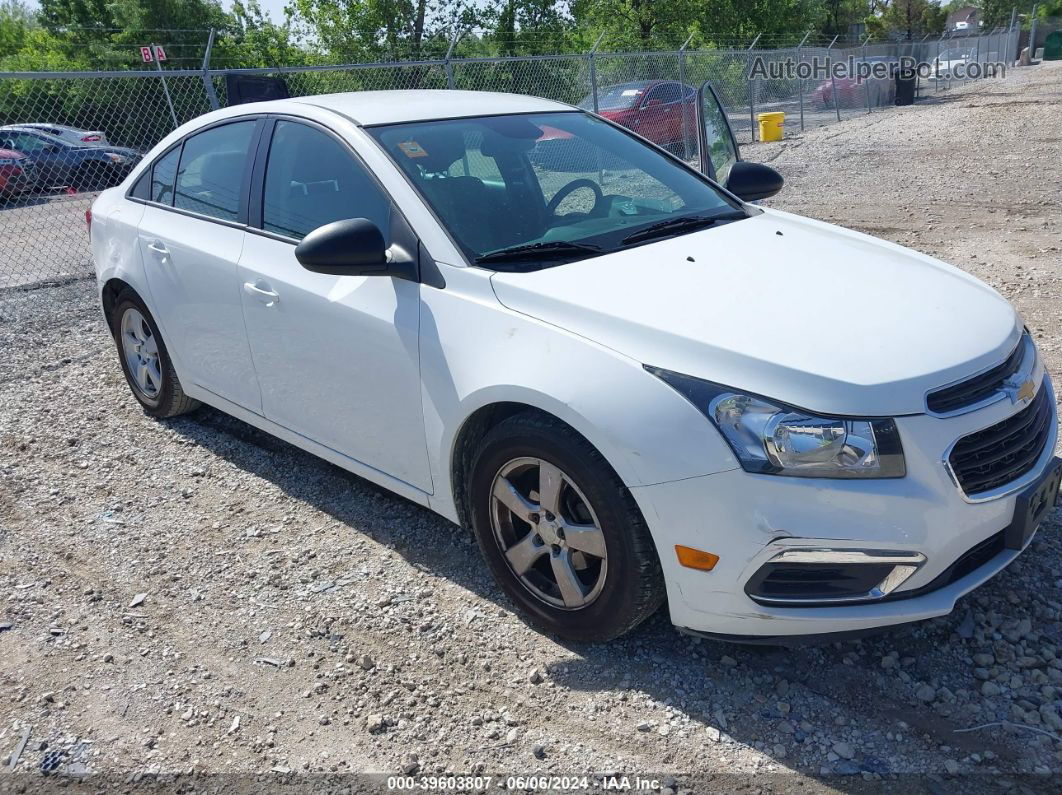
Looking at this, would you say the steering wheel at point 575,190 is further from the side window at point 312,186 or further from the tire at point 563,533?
the tire at point 563,533

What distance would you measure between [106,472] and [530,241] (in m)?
2.80

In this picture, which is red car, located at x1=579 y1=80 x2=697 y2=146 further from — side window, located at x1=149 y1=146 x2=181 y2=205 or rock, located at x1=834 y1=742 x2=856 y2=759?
rock, located at x1=834 y1=742 x2=856 y2=759

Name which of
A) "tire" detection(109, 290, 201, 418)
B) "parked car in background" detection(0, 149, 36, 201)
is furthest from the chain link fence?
"tire" detection(109, 290, 201, 418)

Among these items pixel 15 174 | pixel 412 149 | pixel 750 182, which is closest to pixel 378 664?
pixel 412 149

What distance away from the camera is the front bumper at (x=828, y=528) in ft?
7.79

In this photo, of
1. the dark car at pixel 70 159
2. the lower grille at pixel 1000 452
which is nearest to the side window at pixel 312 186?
the lower grille at pixel 1000 452

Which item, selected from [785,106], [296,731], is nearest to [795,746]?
[296,731]

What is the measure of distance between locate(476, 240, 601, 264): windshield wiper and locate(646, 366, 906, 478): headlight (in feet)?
3.48

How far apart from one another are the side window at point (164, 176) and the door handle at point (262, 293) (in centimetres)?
108

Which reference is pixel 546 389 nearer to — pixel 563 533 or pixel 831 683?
pixel 563 533

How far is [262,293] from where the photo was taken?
372cm

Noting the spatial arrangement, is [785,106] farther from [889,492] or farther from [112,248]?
[889,492]

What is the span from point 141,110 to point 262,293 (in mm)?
10757

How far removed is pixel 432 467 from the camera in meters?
3.22
